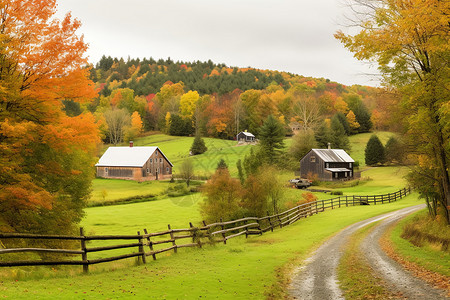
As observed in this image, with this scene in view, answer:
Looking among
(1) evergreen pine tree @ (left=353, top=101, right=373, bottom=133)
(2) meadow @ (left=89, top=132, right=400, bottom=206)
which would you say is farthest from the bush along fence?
(1) evergreen pine tree @ (left=353, top=101, right=373, bottom=133)

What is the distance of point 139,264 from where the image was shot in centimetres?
1414

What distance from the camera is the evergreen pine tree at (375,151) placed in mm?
85844

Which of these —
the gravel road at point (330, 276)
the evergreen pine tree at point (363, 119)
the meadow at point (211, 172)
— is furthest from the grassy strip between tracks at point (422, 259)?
the evergreen pine tree at point (363, 119)

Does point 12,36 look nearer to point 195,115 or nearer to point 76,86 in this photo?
point 76,86

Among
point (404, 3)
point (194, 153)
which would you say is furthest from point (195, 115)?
point (404, 3)

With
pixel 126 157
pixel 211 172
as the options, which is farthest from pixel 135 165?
pixel 211 172

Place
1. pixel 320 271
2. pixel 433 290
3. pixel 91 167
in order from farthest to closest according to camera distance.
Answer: pixel 91 167 → pixel 320 271 → pixel 433 290

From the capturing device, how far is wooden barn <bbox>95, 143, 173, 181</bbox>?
7831 cm

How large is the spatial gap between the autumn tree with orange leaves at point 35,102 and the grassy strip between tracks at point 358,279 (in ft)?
37.0

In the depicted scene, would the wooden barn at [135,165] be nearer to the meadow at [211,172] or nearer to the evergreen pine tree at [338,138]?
the meadow at [211,172]

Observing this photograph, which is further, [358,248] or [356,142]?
[356,142]

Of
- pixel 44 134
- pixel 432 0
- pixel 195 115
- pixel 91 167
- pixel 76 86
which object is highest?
pixel 195 115

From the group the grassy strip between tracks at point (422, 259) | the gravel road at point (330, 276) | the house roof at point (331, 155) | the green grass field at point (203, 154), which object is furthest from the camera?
the green grass field at point (203, 154)

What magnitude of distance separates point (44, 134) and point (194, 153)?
8347 centimetres
